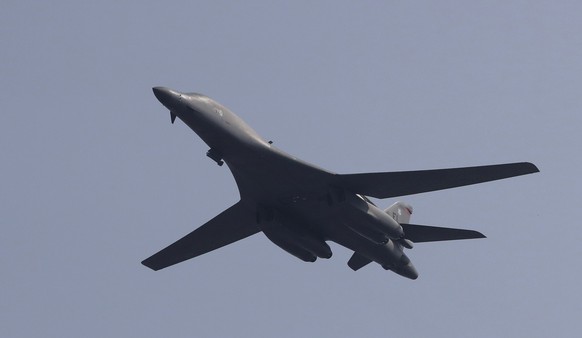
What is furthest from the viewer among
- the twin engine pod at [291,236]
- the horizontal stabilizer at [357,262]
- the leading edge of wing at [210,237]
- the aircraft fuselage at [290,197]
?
the horizontal stabilizer at [357,262]

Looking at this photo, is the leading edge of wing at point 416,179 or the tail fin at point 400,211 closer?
the leading edge of wing at point 416,179

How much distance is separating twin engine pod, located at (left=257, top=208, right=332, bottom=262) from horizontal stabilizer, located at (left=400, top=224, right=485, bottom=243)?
378cm

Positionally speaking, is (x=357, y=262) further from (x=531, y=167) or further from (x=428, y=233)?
(x=531, y=167)

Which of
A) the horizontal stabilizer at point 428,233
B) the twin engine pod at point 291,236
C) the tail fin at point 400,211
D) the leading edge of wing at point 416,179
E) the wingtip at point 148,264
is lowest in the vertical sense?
the wingtip at point 148,264

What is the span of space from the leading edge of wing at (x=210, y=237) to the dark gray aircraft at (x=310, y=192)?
95 mm

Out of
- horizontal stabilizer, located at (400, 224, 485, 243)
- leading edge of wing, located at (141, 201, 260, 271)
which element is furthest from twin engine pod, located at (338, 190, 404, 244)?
leading edge of wing, located at (141, 201, 260, 271)

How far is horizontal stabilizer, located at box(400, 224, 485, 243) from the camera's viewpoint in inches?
1836

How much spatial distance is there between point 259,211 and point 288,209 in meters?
1.43

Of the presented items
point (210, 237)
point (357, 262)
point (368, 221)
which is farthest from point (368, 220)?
point (210, 237)

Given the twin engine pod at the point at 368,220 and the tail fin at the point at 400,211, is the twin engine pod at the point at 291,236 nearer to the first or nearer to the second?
the twin engine pod at the point at 368,220

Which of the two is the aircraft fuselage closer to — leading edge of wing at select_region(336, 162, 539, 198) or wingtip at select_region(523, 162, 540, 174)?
leading edge of wing at select_region(336, 162, 539, 198)

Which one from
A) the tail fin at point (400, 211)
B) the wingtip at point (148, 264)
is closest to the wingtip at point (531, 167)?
the tail fin at point (400, 211)

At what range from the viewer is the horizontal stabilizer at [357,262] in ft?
162

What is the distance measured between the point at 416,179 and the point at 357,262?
22.8ft
